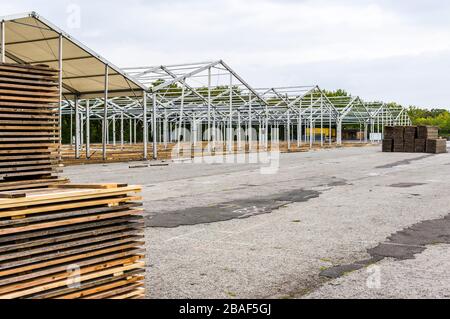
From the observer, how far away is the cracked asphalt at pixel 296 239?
596 cm

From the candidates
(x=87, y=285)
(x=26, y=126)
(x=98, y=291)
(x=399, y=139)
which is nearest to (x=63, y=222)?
(x=87, y=285)

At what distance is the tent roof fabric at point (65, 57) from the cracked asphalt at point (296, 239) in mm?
8656

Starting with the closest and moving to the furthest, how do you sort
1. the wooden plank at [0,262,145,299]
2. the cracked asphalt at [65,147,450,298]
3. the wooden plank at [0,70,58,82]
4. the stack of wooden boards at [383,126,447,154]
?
the wooden plank at [0,262,145,299]
the cracked asphalt at [65,147,450,298]
the wooden plank at [0,70,58,82]
the stack of wooden boards at [383,126,447,154]

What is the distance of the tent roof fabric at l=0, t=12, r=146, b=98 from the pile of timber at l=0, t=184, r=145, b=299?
1715cm

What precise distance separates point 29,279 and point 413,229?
22.3 ft

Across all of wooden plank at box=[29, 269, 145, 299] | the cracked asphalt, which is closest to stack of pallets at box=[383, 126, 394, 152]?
the cracked asphalt

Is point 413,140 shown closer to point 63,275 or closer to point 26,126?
point 26,126

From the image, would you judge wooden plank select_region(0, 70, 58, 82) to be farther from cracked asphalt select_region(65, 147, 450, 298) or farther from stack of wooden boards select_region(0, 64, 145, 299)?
cracked asphalt select_region(65, 147, 450, 298)

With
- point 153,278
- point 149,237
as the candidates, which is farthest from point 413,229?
point 153,278

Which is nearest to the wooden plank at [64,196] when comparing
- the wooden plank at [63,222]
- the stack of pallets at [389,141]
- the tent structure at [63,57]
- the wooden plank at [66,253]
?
the wooden plank at [63,222]

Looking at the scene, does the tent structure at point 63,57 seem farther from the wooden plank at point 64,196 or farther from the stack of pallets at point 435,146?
the stack of pallets at point 435,146

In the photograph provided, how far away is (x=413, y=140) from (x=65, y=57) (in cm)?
2525

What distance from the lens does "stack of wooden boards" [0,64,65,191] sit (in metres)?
6.77
